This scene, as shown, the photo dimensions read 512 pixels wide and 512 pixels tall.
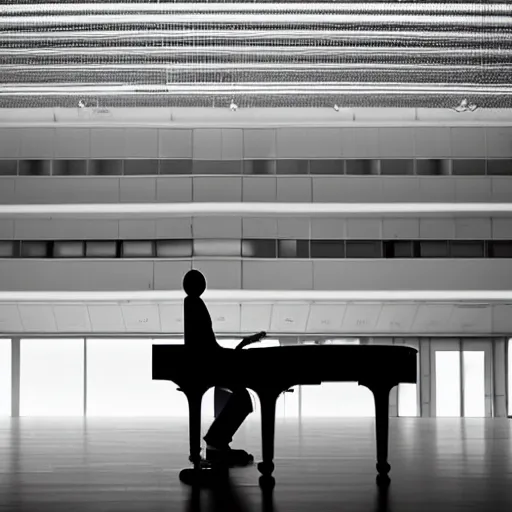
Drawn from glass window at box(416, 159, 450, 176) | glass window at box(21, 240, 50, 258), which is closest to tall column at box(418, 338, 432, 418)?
glass window at box(416, 159, 450, 176)

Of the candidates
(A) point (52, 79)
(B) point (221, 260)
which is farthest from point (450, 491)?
(B) point (221, 260)

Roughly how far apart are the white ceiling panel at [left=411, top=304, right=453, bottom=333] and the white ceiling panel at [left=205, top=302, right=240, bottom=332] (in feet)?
14.1

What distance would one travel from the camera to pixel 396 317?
19656 millimetres

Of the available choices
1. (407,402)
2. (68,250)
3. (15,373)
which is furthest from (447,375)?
(15,373)

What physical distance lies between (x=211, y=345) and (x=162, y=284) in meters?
14.5

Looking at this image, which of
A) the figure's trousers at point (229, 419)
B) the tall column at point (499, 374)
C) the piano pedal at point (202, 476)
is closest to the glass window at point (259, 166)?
the tall column at point (499, 374)

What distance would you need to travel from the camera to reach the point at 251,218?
64.0 feet

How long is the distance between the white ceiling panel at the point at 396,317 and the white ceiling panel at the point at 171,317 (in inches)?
190

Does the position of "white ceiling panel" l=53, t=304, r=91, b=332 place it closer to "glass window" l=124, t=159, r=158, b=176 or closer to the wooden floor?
"glass window" l=124, t=159, r=158, b=176

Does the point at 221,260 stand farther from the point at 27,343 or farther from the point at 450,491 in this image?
the point at 450,491

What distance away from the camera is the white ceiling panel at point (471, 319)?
64.5ft

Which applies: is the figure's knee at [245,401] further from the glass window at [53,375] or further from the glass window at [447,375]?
the glass window at [53,375]

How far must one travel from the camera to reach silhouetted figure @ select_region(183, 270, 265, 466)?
17.0 ft

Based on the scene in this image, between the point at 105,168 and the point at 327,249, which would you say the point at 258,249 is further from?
the point at 105,168
